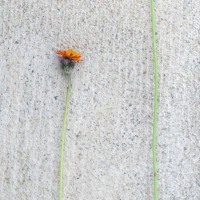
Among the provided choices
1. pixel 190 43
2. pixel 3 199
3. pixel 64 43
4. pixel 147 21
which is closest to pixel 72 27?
pixel 64 43

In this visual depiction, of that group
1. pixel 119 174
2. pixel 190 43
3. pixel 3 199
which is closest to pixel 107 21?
pixel 190 43

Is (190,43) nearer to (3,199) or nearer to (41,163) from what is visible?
(41,163)

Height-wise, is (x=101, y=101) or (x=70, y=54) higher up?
(x=70, y=54)

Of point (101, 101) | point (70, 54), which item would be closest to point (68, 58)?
point (70, 54)

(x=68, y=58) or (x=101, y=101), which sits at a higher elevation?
(x=68, y=58)

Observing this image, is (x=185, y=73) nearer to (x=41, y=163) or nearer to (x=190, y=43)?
(x=190, y=43)

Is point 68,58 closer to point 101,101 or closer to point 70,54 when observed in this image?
point 70,54

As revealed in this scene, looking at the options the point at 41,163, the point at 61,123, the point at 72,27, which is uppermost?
the point at 72,27

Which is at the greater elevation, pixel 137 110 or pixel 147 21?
pixel 147 21
